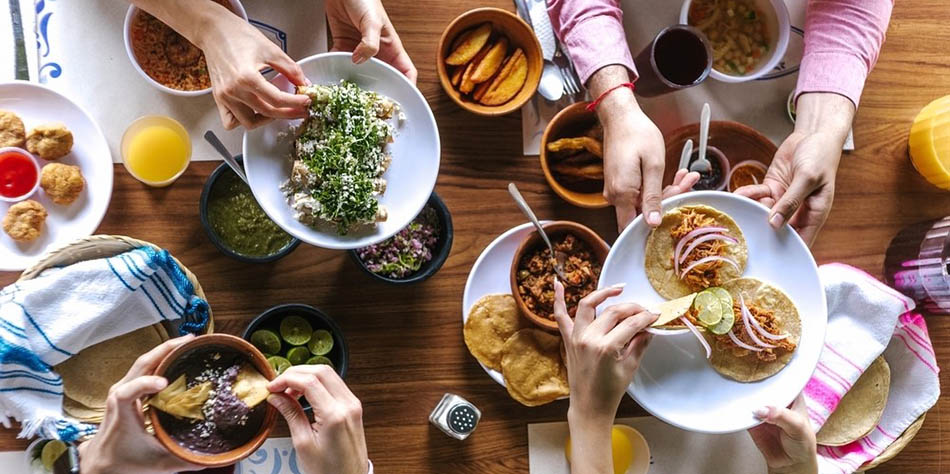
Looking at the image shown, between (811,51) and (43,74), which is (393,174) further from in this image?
(811,51)

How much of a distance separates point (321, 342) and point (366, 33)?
32.5 inches

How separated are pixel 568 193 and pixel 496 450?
0.77 meters

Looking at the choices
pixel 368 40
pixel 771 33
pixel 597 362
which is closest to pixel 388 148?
pixel 368 40

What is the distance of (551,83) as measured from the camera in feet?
6.66

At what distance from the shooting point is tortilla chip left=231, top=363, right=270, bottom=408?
1496 mm

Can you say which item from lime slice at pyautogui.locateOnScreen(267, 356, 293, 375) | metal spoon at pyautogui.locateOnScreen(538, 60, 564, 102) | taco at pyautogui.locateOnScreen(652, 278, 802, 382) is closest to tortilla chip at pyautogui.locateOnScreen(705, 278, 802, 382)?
taco at pyautogui.locateOnScreen(652, 278, 802, 382)

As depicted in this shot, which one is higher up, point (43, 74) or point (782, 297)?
point (43, 74)

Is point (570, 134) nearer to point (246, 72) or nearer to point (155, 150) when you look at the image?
point (246, 72)

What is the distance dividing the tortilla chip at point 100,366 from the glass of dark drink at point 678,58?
5.05ft

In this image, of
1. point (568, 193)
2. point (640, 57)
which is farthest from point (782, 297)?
point (640, 57)

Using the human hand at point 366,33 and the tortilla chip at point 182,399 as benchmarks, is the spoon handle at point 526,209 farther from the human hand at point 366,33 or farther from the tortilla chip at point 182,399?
the tortilla chip at point 182,399

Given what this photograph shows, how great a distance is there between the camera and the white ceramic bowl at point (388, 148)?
170 cm

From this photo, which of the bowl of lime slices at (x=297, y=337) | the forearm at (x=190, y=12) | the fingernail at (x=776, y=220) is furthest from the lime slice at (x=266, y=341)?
the fingernail at (x=776, y=220)

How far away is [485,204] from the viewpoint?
2.05 metres
